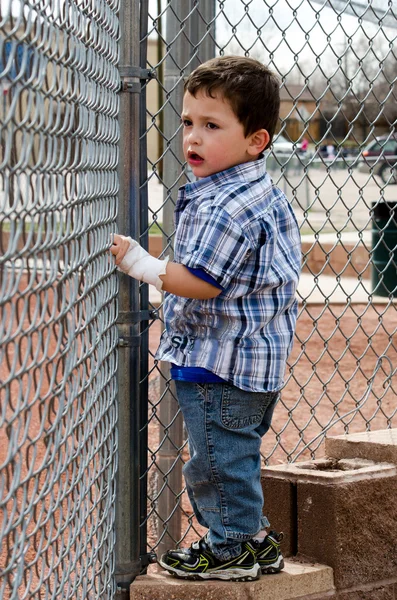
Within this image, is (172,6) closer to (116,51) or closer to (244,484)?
(116,51)

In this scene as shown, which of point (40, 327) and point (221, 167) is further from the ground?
point (221, 167)

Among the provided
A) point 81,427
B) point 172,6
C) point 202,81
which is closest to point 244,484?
point 81,427

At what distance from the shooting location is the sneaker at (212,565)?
2.73 metres

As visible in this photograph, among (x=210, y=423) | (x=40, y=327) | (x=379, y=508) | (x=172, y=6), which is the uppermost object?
(x=172, y=6)

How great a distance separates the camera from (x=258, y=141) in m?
2.62

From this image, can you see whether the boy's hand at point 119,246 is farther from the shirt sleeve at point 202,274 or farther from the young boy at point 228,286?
the shirt sleeve at point 202,274

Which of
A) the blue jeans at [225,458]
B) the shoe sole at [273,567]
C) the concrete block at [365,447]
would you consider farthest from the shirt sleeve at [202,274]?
the concrete block at [365,447]

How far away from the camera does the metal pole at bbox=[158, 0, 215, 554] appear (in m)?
3.12

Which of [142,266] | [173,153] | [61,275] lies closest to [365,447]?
[173,153]

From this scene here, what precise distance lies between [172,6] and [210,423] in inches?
52.8

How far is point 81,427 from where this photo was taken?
2.30 meters

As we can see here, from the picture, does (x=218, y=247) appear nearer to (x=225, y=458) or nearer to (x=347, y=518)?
(x=225, y=458)

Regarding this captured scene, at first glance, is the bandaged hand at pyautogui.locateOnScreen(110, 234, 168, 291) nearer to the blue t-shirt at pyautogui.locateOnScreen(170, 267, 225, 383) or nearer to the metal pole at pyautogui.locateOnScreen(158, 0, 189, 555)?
the blue t-shirt at pyautogui.locateOnScreen(170, 267, 225, 383)

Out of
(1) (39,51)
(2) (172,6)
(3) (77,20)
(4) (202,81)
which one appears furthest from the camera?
(2) (172,6)
